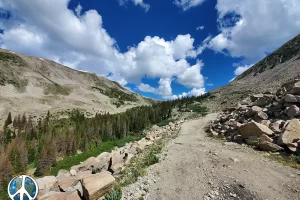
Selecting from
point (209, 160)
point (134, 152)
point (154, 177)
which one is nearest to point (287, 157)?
point (209, 160)

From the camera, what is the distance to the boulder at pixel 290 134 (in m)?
19.2

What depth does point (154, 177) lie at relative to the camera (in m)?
16.0

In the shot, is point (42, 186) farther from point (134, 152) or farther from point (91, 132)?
point (91, 132)

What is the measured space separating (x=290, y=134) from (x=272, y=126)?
3.26m

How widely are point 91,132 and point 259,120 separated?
69.8 meters

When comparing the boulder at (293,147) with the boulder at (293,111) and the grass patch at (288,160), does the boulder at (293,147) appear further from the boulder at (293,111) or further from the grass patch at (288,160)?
the boulder at (293,111)

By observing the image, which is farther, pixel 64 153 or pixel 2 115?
pixel 2 115

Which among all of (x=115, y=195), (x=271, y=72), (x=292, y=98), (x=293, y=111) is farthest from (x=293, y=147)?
(x=271, y=72)

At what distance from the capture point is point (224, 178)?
14.1m

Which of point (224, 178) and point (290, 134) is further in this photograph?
point (290, 134)

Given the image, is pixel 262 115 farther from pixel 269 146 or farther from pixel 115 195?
pixel 115 195

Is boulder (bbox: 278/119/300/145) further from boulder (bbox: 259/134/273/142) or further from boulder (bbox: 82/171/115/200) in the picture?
boulder (bbox: 82/171/115/200)

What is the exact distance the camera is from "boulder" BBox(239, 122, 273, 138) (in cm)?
2207

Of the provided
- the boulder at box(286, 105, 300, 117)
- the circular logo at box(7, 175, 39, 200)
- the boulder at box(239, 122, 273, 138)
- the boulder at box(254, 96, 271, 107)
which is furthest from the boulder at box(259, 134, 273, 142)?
the circular logo at box(7, 175, 39, 200)
